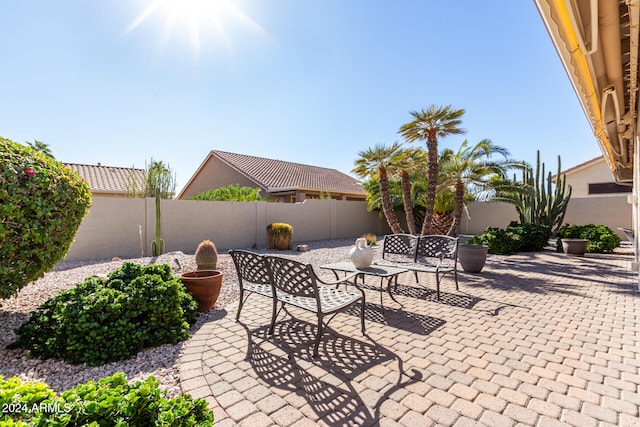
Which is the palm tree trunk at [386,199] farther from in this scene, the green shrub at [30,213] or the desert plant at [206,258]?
the green shrub at [30,213]

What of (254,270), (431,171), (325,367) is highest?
(431,171)

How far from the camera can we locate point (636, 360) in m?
2.96

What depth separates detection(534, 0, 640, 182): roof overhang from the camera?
2287 mm

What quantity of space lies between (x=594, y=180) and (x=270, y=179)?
2117cm

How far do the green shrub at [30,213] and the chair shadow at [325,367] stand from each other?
2513 millimetres

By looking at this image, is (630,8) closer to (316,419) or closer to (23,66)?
(316,419)

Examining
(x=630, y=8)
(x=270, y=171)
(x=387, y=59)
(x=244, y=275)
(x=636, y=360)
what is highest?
(x=387, y=59)

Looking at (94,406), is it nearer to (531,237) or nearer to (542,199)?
(531,237)

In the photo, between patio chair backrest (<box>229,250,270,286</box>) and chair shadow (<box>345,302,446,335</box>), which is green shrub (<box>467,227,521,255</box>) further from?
patio chair backrest (<box>229,250,270,286</box>)

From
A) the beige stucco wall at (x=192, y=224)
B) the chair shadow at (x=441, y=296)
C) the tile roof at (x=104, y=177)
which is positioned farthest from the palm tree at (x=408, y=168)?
the tile roof at (x=104, y=177)

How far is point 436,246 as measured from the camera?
19.7 ft

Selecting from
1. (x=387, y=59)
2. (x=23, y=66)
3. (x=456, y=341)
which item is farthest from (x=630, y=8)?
(x=23, y=66)

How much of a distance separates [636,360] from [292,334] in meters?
3.50

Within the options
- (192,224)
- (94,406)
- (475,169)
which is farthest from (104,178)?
(94,406)
